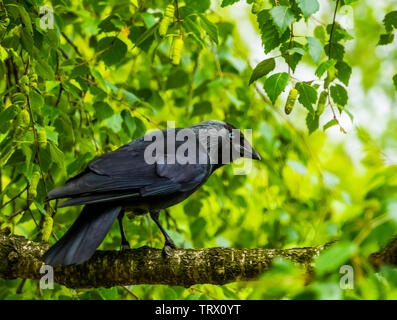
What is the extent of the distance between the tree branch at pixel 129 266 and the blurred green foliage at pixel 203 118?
9.4 inches

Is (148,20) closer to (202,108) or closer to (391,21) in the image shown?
(202,108)

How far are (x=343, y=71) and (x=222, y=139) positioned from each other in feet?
4.82

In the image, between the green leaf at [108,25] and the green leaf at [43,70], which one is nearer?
the green leaf at [43,70]

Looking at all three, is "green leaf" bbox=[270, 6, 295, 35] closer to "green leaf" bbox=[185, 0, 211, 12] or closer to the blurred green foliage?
the blurred green foliage

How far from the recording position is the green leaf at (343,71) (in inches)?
110

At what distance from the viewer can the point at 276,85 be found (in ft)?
8.16

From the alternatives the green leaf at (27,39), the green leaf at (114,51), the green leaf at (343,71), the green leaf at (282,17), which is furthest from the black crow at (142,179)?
the green leaf at (282,17)

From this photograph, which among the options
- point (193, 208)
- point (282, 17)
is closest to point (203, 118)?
point (193, 208)

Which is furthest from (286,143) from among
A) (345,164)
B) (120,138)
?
(345,164)

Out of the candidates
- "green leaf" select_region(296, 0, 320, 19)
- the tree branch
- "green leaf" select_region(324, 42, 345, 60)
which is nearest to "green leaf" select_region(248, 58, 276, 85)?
"green leaf" select_region(296, 0, 320, 19)

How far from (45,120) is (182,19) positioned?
104cm

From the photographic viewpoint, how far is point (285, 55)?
258cm

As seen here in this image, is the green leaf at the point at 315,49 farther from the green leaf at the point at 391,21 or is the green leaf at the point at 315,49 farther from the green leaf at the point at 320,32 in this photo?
the green leaf at the point at 391,21

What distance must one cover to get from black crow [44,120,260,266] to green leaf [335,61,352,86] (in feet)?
4.07
